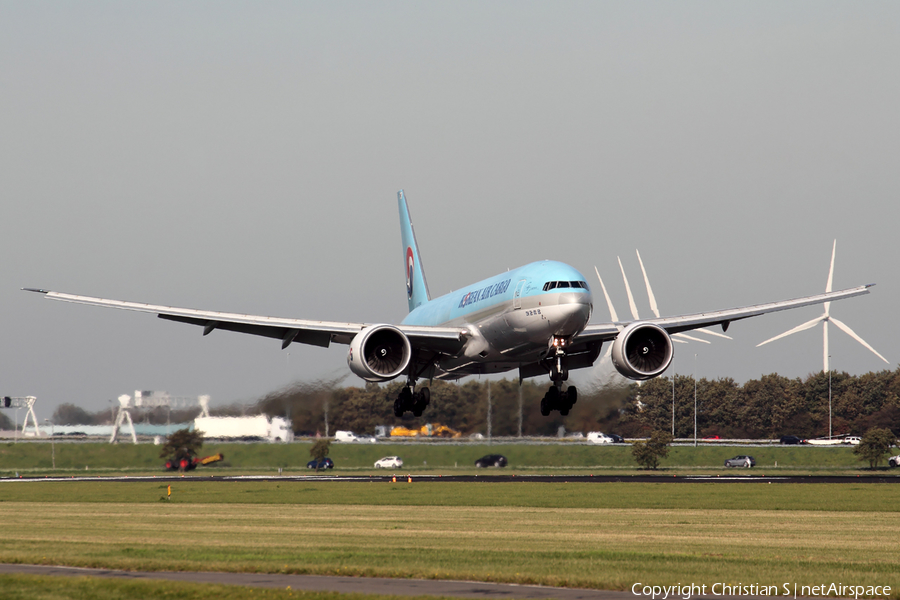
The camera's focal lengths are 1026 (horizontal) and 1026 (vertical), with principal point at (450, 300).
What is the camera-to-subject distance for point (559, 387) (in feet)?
153

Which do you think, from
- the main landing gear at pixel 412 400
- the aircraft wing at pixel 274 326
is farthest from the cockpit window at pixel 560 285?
the main landing gear at pixel 412 400

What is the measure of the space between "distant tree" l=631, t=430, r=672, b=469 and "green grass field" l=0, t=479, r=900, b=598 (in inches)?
1179

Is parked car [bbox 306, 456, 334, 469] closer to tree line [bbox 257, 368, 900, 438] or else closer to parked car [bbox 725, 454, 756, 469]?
tree line [bbox 257, 368, 900, 438]

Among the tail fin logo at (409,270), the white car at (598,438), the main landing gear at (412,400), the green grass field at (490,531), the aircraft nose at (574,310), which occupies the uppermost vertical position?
the tail fin logo at (409,270)

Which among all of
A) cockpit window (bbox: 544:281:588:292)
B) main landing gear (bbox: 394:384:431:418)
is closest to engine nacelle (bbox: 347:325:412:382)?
main landing gear (bbox: 394:384:431:418)

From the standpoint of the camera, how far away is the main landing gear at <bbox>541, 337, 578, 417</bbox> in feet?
140

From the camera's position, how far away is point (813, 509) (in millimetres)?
48188

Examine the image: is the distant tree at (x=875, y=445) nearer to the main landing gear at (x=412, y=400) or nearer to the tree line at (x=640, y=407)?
the tree line at (x=640, y=407)

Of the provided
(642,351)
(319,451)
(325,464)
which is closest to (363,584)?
(642,351)

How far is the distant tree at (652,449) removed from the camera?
314 feet

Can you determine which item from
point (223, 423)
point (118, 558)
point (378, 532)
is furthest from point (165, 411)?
point (118, 558)

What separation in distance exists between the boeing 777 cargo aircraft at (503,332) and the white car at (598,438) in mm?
31318

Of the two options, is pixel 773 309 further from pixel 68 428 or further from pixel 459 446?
pixel 68 428

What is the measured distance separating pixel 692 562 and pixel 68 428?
93.0 metres
